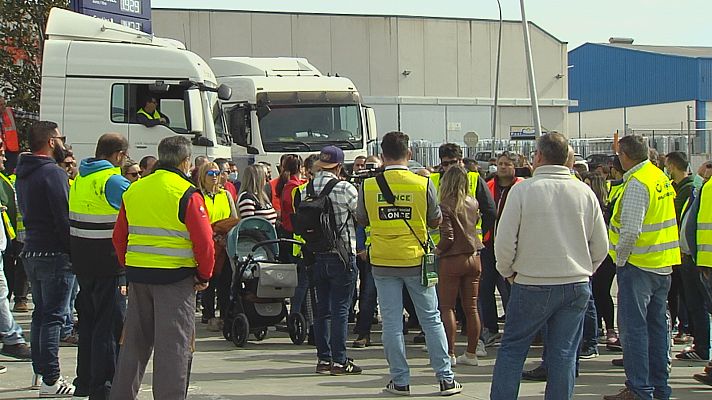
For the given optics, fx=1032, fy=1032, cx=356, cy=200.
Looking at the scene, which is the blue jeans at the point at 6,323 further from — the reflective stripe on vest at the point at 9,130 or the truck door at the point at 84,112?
the reflective stripe on vest at the point at 9,130

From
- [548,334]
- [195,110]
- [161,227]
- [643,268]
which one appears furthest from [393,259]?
[195,110]

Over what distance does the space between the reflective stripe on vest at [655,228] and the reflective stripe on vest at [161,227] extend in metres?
3.32

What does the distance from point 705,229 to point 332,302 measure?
3210 millimetres

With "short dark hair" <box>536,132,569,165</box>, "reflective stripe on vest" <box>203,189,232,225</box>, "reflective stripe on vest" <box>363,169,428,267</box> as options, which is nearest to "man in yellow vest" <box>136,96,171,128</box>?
"reflective stripe on vest" <box>203,189,232,225</box>

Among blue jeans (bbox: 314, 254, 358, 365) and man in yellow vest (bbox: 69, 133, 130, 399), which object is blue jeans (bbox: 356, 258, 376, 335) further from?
man in yellow vest (bbox: 69, 133, 130, 399)

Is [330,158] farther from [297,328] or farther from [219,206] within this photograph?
[297,328]

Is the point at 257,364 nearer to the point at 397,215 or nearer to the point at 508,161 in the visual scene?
the point at 397,215

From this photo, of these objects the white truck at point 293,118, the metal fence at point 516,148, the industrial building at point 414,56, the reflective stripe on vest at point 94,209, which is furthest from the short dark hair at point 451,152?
the industrial building at point 414,56

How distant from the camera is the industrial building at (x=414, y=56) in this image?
1945 inches

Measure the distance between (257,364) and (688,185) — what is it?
4642 mm

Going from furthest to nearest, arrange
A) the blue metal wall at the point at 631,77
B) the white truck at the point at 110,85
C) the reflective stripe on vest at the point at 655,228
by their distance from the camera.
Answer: the blue metal wall at the point at 631,77 < the white truck at the point at 110,85 < the reflective stripe on vest at the point at 655,228

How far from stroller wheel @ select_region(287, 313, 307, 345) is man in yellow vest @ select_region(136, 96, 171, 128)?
21.1 ft

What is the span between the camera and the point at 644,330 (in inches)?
305

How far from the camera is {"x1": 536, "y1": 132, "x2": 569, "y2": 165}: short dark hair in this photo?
6.73 m
